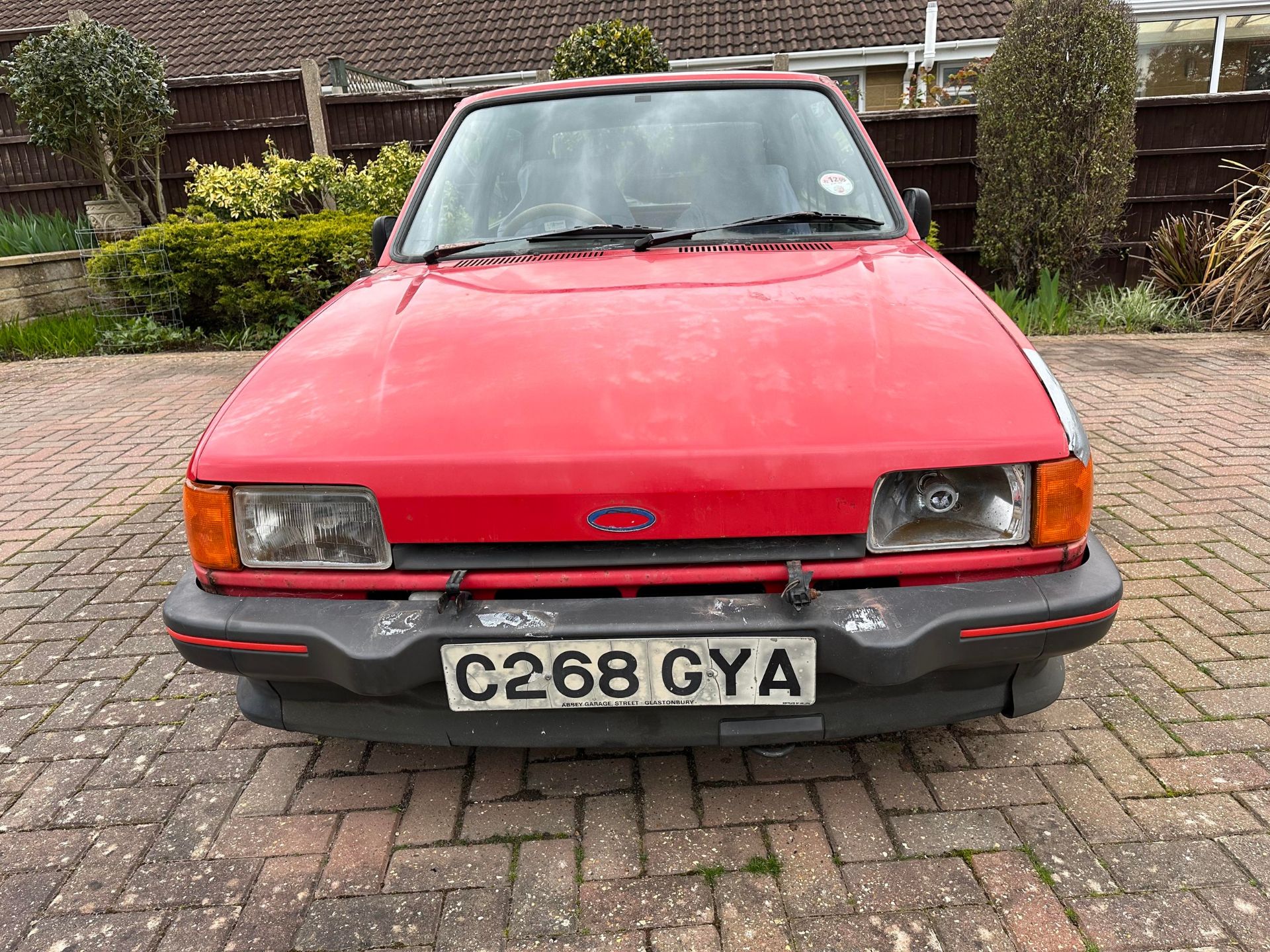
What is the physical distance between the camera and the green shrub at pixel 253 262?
720 cm

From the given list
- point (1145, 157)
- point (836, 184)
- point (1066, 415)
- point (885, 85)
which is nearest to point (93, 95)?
point (836, 184)

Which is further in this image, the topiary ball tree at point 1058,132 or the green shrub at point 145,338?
the green shrub at point 145,338

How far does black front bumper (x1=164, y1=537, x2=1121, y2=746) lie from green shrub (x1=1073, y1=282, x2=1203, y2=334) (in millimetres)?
6500

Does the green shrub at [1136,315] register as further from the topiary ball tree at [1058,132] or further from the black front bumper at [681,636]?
the black front bumper at [681,636]

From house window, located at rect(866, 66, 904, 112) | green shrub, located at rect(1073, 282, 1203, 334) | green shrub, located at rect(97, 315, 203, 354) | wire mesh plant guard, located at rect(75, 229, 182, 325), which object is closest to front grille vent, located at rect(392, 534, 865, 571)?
Result: green shrub, located at rect(1073, 282, 1203, 334)

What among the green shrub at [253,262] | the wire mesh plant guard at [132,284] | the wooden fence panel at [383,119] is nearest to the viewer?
the green shrub at [253,262]

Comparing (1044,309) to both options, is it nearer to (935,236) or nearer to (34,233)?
(935,236)

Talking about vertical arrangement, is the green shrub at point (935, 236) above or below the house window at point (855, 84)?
below

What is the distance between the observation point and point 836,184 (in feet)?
9.18

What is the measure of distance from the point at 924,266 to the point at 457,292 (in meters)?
1.26

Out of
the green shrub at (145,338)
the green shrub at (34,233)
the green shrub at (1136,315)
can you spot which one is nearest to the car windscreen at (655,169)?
the green shrub at (1136,315)

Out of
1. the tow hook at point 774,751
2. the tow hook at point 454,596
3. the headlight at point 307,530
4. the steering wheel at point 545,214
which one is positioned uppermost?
the steering wheel at point 545,214

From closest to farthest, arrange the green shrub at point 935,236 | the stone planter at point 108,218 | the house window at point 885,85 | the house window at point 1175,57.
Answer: the green shrub at point 935,236, the stone planter at point 108,218, the house window at point 1175,57, the house window at point 885,85

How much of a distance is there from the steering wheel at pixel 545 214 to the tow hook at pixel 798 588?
57.7 inches
